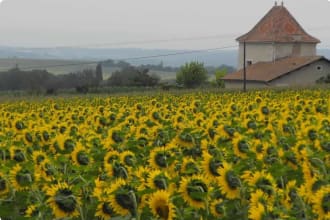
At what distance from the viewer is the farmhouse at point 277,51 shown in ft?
148

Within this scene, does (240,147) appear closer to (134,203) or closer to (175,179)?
(175,179)

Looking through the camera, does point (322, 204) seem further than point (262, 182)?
No

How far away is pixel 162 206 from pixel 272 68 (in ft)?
147

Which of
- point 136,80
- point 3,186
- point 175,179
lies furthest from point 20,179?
point 136,80

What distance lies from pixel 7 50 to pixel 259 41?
3842 inches

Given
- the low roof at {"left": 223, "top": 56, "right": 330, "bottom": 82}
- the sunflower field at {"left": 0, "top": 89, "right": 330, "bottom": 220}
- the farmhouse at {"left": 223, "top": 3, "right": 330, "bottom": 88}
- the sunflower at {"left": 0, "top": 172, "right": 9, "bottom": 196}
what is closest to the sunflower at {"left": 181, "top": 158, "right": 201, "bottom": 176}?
the sunflower field at {"left": 0, "top": 89, "right": 330, "bottom": 220}

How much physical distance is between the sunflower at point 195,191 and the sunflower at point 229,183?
0.15 m

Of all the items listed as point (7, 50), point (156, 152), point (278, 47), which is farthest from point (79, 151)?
point (7, 50)

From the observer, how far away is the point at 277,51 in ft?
164

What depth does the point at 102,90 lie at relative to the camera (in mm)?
34438

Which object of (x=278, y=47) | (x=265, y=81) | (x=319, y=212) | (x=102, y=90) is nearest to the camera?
(x=319, y=212)

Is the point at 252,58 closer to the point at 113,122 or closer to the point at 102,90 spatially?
the point at 102,90

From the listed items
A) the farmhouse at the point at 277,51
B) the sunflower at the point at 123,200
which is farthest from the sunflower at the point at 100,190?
the farmhouse at the point at 277,51

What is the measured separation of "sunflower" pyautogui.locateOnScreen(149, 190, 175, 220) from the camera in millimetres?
2646
